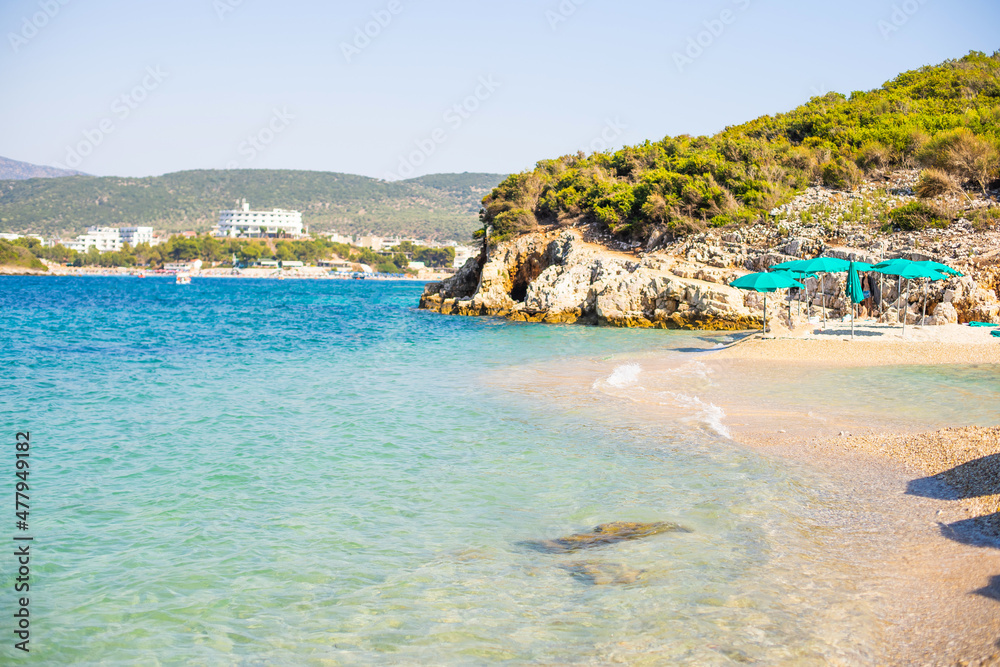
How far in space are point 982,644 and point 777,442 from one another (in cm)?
564

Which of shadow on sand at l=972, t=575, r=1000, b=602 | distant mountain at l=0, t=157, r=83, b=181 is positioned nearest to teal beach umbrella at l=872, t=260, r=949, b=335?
shadow on sand at l=972, t=575, r=1000, b=602

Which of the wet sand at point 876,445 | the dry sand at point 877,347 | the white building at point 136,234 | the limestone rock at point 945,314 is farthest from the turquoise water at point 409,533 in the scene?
the white building at point 136,234

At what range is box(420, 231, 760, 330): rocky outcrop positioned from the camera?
2756cm

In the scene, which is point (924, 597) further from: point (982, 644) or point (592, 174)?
point (592, 174)

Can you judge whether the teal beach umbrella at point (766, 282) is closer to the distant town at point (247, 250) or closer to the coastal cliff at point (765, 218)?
the coastal cliff at point (765, 218)

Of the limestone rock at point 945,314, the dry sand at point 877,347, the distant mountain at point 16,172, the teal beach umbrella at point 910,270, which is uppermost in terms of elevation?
the distant mountain at point 16,172

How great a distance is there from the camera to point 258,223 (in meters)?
175

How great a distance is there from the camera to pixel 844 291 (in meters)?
27.4

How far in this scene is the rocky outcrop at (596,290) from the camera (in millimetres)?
27562

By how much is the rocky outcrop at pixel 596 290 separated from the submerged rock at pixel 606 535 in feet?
71.6

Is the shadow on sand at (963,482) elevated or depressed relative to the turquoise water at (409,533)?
elevated

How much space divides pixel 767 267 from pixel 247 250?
13977cm

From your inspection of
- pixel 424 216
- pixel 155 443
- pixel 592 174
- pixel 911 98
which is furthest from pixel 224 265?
pixel 155 443

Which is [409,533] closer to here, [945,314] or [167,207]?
[945,314]
